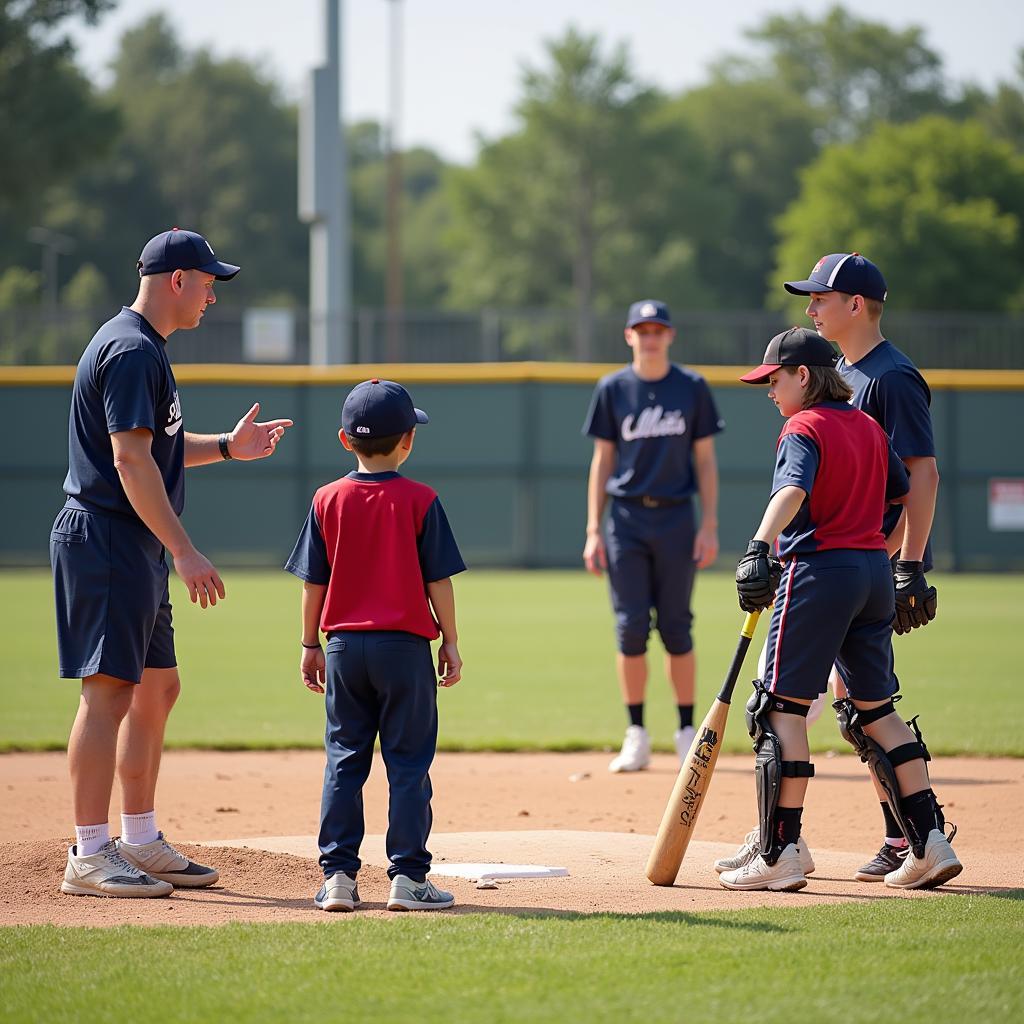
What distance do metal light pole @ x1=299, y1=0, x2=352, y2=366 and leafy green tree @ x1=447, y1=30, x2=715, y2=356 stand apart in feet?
130

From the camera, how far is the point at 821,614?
4.75 meters

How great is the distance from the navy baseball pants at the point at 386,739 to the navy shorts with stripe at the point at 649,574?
3.26 m

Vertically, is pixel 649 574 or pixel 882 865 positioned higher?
pixel 649 574

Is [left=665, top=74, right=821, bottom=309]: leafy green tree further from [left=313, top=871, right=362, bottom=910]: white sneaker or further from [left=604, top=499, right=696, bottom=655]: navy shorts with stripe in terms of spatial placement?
[left=313, top=871, right=362, bottom=910]: white sneaker

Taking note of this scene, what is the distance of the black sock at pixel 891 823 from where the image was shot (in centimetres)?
507

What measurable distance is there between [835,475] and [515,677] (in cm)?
663

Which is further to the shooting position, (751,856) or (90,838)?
(751,856)

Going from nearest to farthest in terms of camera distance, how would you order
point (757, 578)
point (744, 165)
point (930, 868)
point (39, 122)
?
1. point (757, 578)
2. point (930, 868)
3. point (39, 122)
4. point (744, 165)

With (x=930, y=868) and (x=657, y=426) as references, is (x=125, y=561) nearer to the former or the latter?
(x=930, y=868)

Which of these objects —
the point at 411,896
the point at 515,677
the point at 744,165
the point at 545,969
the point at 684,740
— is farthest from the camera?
the point at 744,165

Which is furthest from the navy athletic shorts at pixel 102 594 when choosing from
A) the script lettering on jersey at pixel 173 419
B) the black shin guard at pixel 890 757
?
the black shin guard at pixel 890 757

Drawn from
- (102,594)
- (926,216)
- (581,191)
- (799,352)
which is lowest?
(102,594)

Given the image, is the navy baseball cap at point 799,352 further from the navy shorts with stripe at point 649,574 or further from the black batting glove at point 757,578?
the navy shorts with stripe at point 649,574

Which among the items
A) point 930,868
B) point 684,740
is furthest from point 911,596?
point 684,740
